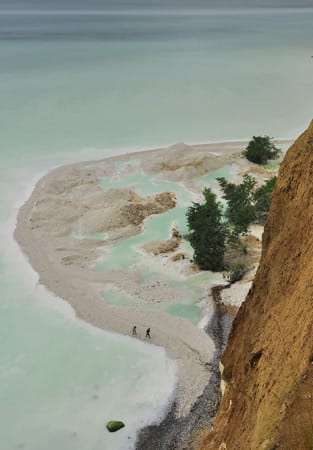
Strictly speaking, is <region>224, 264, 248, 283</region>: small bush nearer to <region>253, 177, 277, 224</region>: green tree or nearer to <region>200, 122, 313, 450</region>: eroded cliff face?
<region>253, 177, 277, 224</region>: green tree

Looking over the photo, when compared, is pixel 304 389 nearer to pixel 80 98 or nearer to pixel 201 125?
pixel 201 125

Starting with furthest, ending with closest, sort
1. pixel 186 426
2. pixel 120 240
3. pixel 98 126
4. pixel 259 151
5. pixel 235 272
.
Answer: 1. pixel 98 126
2. pixel 259 151
3. pixel 120 240
4. pixel 235 272
5. pixel 186 426

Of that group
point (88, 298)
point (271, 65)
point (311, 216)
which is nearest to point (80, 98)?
point (271, 65)

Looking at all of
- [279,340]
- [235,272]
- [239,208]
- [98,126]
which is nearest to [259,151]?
[239,208]

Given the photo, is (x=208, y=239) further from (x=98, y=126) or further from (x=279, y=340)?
(x=98, y=126)

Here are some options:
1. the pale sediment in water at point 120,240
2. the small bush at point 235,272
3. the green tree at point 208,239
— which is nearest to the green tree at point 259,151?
the pale sediment in water at point 120,240

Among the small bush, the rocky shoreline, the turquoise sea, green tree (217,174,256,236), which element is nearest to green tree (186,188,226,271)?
the small bush
